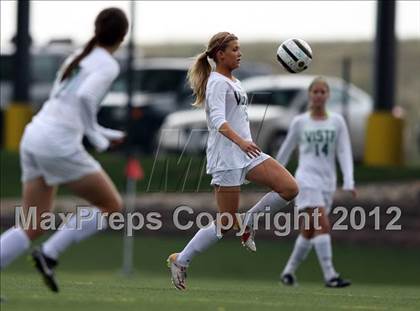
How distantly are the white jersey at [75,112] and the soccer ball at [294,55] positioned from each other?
2482mm

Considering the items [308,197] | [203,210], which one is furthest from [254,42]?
[308,197]

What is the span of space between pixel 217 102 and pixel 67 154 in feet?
5.23

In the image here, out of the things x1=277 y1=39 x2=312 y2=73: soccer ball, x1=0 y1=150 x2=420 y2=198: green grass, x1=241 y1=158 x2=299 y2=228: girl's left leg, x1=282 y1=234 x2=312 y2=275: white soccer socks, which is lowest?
x1=0 y1=150 x2=420 y2=198: green grass

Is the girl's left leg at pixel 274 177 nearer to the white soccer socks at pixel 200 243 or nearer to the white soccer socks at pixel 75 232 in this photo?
the white soccer socks at pixel 200 243

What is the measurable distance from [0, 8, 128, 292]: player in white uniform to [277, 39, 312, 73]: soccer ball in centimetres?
246

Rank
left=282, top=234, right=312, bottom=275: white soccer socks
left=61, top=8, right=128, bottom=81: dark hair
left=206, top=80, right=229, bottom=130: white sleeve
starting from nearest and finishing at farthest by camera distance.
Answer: left=61, top=8, right=128, bottom=81: dark hair < left=206, top=80, right=229, bottom=130: white sleeve < left=282, top=234, right=312, bottom=275: white soccer socks

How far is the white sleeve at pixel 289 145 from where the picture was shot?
17672 mm

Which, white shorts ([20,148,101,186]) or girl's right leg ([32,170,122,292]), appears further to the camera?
girl's right leg ([32,170,122,292])

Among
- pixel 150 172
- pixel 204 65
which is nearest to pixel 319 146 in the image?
pixel 204 65

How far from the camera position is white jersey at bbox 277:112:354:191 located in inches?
712

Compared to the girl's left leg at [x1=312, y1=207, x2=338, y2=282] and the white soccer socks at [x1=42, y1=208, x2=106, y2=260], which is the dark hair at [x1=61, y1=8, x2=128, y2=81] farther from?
the girl's left leg at [x1=312, y1=207, x2=338, y2=282]

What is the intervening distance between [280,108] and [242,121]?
1895cm

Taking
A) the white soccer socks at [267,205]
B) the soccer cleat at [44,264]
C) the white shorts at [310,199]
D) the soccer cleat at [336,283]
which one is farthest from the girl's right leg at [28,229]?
the soccer cleat at [336,283]

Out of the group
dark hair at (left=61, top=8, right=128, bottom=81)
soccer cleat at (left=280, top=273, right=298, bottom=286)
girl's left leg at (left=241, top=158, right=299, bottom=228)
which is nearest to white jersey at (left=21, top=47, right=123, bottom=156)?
dark hair at (left=61, top=8, right=128, bottom=81)
